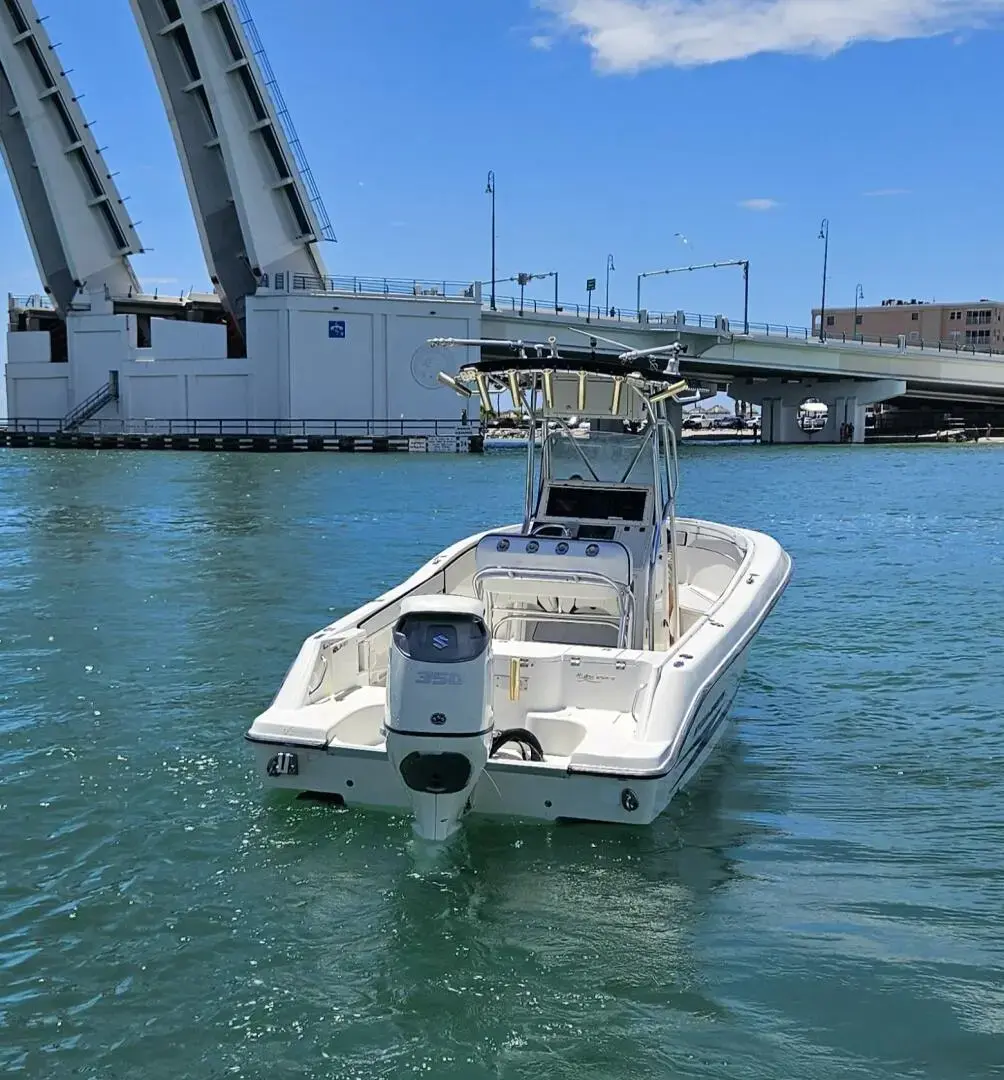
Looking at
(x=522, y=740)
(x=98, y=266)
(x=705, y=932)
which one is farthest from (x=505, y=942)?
(x=98, y=266)

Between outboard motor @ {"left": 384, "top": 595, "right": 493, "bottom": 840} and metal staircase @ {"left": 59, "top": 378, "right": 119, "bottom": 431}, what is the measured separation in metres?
59.2

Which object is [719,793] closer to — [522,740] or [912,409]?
[522,740]

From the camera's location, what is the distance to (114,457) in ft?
180

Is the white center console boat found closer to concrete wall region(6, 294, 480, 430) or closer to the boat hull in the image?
the boat hull

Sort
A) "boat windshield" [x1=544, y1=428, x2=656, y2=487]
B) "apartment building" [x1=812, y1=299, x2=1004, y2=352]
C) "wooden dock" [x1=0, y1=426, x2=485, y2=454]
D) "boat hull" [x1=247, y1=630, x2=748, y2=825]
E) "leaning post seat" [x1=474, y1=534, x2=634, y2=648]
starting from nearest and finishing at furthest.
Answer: "boat hull" [x1=247, y1=630, x2=748, y2=825], "leaning post seat" [x1=474, y1=534, x2=634, y2=648], "boat windshield" [x1=544, y1=428, x2=656, y2=487], "wooden dock" [x1=0, y1=426, x2=485, y2=454], "apartment building" [x1=812, y1=299, x2=1004, y2=352]

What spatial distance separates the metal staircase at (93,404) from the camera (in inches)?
2470

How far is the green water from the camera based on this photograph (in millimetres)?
5492

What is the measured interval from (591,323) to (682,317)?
215 inches

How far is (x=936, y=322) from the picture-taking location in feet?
429

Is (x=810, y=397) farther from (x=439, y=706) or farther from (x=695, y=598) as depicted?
(x=439, y=706)

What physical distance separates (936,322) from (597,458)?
5064 inches

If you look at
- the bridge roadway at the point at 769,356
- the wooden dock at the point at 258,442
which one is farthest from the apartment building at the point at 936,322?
the wooden dock at the point at 258,442

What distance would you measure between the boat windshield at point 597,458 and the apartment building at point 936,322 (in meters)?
121

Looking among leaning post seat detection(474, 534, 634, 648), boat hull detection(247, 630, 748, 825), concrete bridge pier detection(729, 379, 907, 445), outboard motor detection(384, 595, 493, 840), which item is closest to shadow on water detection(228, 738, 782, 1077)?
boat hull detection(247, 630, 748, 825)
